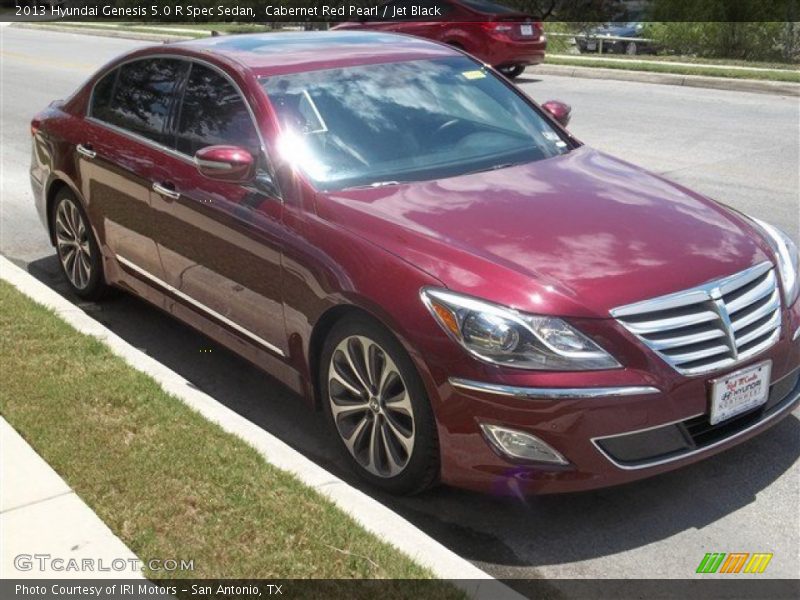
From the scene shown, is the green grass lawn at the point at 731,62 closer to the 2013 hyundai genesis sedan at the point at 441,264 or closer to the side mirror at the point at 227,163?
the 2013 hyundai genesis sedan at the point at 441,264

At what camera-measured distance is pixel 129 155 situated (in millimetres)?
6047

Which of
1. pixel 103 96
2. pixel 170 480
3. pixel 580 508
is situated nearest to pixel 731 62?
pixel 103 96

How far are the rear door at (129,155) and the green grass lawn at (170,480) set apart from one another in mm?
757

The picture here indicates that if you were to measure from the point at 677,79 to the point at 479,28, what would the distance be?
3.31m

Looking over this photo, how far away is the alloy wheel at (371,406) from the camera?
165 inches

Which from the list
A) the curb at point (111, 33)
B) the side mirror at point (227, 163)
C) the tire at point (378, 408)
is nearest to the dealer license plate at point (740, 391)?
the tire at point (378, 408)

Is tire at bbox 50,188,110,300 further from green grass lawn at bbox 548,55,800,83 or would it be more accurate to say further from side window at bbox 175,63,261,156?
green grass lawn at bbox 548,55,800,83

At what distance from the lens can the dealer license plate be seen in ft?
12.9

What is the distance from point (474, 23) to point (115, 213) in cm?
1269

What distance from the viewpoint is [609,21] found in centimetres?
3080

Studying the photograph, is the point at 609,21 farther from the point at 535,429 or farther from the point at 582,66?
the point at 535,429

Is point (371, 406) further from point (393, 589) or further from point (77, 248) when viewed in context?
point (77, 248)

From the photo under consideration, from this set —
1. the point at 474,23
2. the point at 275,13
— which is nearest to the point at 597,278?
the point at 474,23

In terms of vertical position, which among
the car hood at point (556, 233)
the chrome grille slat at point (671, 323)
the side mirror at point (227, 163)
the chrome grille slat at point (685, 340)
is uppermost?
the side mirror at point (227, 163)
